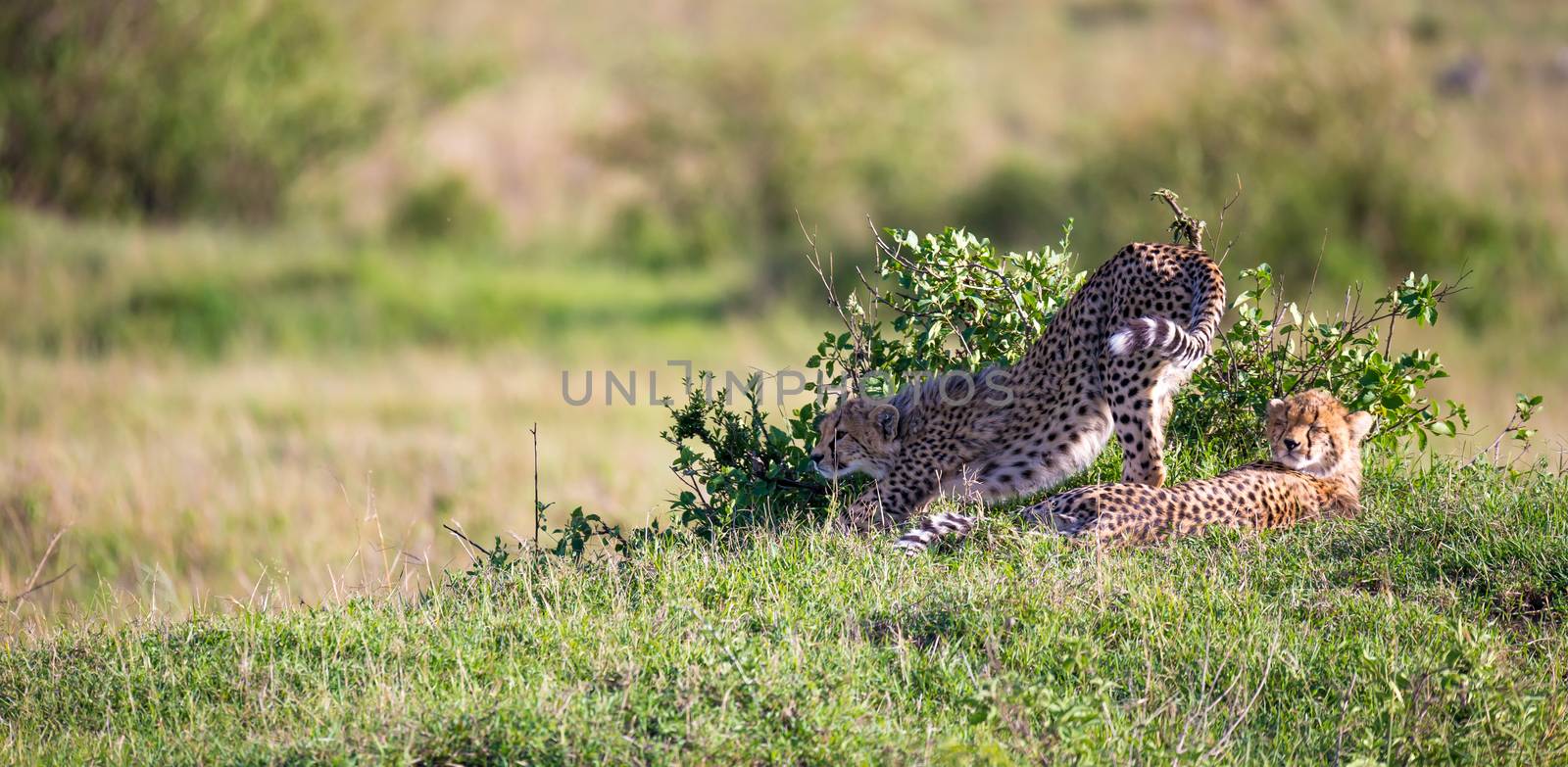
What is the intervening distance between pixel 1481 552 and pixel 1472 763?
98 cm

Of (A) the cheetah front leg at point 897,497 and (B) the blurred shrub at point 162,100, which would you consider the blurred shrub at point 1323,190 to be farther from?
(B) the blurred shrub at point 162,100

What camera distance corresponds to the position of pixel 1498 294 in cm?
1309

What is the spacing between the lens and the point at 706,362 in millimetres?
14672

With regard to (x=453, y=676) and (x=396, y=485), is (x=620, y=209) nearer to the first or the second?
(x=396, y=485)

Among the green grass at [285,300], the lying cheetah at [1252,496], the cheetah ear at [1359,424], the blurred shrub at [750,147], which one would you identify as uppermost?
the blurred shrub at [750,147]

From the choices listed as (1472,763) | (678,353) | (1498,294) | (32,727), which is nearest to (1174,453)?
(1472,763)

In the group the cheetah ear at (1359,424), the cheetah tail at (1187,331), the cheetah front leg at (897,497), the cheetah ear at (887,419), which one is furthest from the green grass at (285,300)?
the cheetah ear at (1359,424)

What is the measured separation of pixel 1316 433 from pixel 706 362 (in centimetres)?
1035

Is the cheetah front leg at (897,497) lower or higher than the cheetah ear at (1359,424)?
lower

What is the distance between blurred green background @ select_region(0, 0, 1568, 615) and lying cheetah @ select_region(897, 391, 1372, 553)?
4.42m

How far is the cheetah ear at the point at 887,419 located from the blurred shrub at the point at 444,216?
1470 cm

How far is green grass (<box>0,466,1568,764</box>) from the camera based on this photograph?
3193 mm

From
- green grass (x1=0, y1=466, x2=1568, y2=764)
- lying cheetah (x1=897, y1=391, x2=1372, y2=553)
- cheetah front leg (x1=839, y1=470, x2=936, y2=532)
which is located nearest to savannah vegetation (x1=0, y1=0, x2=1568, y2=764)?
green grass (x1=0, y1=466, x2=1568, y2=764)

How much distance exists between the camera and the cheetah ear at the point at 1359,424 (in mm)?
4715
